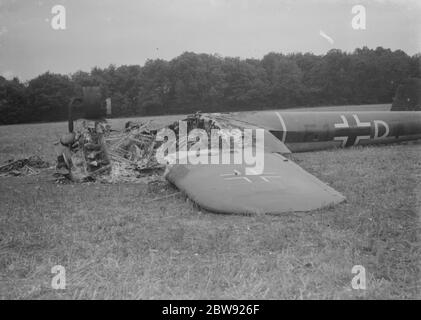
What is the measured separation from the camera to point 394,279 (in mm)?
3697

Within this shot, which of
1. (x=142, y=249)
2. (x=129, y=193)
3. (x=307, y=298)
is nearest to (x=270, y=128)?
(x=129, y=193)

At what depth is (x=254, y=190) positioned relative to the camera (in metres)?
5.93

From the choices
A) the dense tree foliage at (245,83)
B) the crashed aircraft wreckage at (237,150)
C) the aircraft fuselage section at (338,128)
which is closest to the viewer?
the crashed aircraft wreckage at (237,150)

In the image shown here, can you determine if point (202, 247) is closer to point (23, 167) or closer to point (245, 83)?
point (23, 167)

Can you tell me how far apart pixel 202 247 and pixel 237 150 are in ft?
10.8

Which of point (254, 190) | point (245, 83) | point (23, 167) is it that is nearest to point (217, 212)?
point (254, 190)

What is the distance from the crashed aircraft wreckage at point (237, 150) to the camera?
19.4 feet

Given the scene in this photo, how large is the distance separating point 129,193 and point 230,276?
13.5ft

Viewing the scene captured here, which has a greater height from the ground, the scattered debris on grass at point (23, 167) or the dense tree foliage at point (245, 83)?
the dense tree foliage at point (245, 83)

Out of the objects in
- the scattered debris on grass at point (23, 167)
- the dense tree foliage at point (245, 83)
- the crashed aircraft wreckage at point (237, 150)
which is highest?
the dense tree foliage at point (245, 83)


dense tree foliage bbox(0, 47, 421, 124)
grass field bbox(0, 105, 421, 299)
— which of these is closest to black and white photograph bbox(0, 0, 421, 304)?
grass field bbox(0, 105, 421, 299)

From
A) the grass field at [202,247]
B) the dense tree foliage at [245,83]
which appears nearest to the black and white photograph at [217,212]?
the grass field at [202,247]

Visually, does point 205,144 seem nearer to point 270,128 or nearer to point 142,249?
point 270,128

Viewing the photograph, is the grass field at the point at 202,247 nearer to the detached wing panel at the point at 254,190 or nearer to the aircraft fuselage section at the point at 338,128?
the detached wing panel at the point at 254,190
